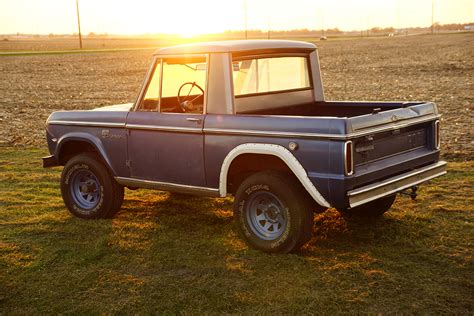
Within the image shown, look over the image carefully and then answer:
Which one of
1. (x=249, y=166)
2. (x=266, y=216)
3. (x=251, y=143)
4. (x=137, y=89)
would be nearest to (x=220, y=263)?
(x=266, y=216)

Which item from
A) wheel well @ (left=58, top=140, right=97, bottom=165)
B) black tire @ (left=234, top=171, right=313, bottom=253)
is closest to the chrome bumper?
black tire @ (left=234, top=171, right=313, bottom=253)

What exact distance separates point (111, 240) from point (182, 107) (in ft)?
4.99

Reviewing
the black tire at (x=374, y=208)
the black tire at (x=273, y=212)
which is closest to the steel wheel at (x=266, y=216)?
the black tire at (x=273, y=212)

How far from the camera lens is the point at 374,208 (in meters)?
6.67

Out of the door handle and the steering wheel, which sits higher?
the steering wheel

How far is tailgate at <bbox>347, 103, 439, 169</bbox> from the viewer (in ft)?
16.9

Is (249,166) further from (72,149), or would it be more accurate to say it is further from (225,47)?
(72,149)

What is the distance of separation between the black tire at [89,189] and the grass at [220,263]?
6.8 inches

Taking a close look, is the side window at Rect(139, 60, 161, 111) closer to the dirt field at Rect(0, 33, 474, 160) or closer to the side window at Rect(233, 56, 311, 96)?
the side window at Rect(233, 56, 311, 96)

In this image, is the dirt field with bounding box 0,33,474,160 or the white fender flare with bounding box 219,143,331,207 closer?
the white fender flare with bounding box 219,143,331,207

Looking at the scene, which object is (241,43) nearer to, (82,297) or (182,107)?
(182,107)

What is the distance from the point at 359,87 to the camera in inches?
882

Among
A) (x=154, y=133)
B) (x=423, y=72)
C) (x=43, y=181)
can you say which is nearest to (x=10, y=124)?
(x=43, y=181)

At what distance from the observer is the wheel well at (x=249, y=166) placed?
5.60m
